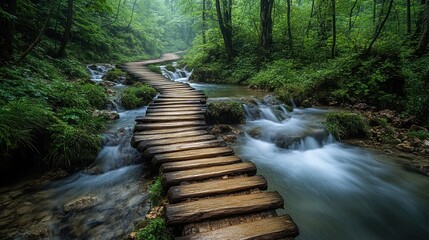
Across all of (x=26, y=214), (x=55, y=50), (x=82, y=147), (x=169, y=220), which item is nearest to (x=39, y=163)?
(x=82, y=147)

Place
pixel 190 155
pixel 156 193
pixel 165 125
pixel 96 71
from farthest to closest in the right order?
pixel 96 71, pixel 165 125, pixel 190 155, pixel 156 193

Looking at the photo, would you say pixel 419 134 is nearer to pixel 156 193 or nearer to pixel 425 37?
pixel 425 37

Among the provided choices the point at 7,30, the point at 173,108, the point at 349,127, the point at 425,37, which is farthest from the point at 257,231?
the point at 425,37

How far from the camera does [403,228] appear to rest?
3.72 m

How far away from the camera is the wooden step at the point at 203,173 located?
3398 mm

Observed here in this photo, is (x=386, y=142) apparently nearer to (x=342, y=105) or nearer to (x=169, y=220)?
(x=342, y=105)

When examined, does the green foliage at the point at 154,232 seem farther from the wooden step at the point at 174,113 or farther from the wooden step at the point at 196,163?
the wooden step at the point at 174,113

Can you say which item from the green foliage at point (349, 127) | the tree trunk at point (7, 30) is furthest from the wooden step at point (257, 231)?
the tree trunk at point (7, 30)

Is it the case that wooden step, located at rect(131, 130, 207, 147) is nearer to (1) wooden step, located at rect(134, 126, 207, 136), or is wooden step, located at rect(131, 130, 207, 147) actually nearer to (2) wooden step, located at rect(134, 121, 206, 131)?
(1) wooden step, located at rect(134, 126, 207, 136)

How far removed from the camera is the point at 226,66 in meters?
16.1

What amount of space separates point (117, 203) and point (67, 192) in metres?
1.07

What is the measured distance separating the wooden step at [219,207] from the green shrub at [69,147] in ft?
9.74

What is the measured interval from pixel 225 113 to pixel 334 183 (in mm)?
3835

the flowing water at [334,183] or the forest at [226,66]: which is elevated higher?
the forest at [226,66]
